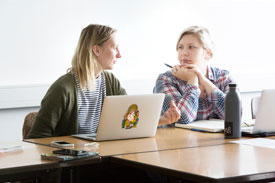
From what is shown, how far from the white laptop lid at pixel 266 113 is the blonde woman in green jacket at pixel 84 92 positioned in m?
0.48

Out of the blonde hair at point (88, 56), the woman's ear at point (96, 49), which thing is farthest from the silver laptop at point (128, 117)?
the woman's ear at point (96, 49)

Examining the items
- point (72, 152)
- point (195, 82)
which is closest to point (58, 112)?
point (72, 152)

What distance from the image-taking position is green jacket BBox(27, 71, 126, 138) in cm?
260

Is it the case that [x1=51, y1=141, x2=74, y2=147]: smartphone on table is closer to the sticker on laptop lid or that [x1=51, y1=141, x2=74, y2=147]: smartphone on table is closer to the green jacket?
the sticker on laptop lid

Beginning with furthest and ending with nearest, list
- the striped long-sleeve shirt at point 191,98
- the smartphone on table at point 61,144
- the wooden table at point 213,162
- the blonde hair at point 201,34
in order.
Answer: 1. the blonde hair at point 201,34
2. the striped long-sleeve shirt at point 191,98
3. the smartphone on table at point 61,144
4. the wooden table at point 213,162

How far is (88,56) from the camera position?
2887mm

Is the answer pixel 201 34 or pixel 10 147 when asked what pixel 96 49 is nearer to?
pixel 201 34

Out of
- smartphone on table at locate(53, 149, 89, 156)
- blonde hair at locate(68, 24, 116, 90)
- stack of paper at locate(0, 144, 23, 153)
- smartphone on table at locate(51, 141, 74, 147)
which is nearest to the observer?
smartphone on table at locate(53, 149, 89, 156)

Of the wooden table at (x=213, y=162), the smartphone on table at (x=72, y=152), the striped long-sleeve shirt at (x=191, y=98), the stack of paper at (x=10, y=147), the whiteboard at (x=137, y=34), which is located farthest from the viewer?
the whiteboard at (x=137, y=34)

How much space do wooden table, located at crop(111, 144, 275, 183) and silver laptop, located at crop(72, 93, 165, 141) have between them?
0.39 m

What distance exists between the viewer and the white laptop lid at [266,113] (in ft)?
7.71

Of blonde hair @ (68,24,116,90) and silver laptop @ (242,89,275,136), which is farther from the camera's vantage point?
blonde hair @ (68,24,116,90)

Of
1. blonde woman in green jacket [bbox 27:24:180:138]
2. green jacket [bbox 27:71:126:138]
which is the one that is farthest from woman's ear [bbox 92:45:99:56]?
green jacket [bbox 27:71:126:138]

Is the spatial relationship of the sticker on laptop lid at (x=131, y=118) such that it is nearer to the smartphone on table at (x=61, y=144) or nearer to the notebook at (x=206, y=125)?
the smartphone on table at (x=61, y=144)
